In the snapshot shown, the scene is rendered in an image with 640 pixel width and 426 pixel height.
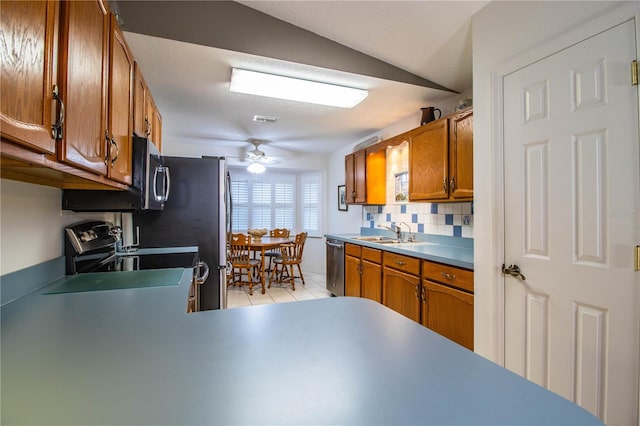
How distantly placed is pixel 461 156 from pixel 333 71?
3.95 feet

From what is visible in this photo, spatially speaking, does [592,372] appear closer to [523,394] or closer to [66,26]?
[523,394]

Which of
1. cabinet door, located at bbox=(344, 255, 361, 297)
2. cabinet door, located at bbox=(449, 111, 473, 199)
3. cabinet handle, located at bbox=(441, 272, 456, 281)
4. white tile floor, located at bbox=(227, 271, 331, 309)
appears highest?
cabinet door, located at bbox=(449, 111, 473, 199)

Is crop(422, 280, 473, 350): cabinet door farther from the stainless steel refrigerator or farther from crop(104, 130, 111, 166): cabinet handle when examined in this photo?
crop(104, 130, 111, 166): cabinet handle

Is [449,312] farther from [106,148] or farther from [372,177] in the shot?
[106,148]

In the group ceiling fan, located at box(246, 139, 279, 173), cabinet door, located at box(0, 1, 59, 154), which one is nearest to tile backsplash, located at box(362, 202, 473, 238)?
ceiling fan, located at box(246, 139, 279, 173)

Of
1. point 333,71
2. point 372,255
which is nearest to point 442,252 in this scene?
point 372,255

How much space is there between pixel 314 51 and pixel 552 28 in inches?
57.3

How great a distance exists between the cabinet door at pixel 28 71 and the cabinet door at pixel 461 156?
2.29 meters

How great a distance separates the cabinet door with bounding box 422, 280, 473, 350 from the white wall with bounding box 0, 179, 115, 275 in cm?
229

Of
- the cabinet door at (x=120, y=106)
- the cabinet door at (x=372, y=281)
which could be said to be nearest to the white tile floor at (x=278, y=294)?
A: the cabinet door at (x=372, y=281)

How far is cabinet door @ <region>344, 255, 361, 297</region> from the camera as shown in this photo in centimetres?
333

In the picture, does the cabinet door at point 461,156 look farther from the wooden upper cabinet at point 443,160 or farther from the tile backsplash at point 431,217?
the tile backsplash at point 431,217

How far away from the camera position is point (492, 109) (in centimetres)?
164

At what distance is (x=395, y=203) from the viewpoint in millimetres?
3566
